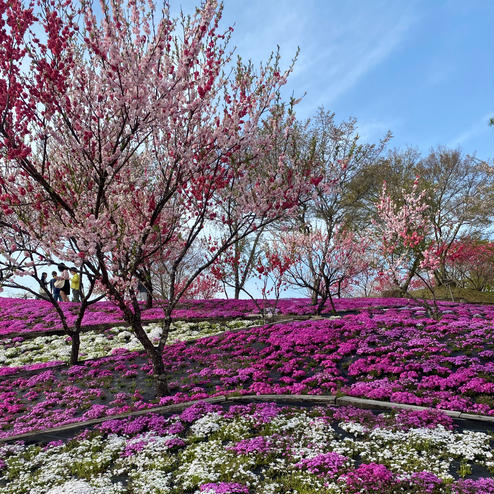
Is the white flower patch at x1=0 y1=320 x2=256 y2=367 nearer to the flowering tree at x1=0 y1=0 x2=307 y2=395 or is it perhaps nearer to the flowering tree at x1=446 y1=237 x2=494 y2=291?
the flowering tree at x1=0 y1=0 x2=307 y2=395

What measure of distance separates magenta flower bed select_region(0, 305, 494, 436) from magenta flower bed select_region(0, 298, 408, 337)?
699 centimetres

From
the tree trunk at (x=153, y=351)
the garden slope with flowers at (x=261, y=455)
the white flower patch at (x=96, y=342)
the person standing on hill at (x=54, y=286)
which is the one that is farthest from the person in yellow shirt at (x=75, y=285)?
the garden slope with flowers at (x=261, y=455)

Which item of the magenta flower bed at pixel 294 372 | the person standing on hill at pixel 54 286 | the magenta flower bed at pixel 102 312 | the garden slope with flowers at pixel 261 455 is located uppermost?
the person standing on hill at pixel 54 286

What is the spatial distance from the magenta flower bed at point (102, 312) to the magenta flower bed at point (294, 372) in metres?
6.99

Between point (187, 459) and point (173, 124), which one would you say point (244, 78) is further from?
point (187, 459)

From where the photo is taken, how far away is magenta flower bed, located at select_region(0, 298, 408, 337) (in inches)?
949

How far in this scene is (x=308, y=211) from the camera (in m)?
34.3

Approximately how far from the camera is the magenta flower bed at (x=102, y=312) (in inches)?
949

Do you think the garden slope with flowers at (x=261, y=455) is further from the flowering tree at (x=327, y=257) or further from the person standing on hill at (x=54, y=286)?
the person standing on hill at (x=54, y=286)

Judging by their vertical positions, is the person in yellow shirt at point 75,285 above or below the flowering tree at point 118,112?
below

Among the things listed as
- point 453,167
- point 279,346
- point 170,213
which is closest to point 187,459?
point 279,346

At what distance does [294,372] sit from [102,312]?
59.1ft

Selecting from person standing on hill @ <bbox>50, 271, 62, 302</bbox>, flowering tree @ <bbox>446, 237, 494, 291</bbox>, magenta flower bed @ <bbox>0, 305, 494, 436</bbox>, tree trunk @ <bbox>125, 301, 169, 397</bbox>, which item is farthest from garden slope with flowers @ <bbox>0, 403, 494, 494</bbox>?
flowering tree @ <bbox>446, 237, 494, 291</bbox>

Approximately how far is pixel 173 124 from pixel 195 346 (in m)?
10.0
